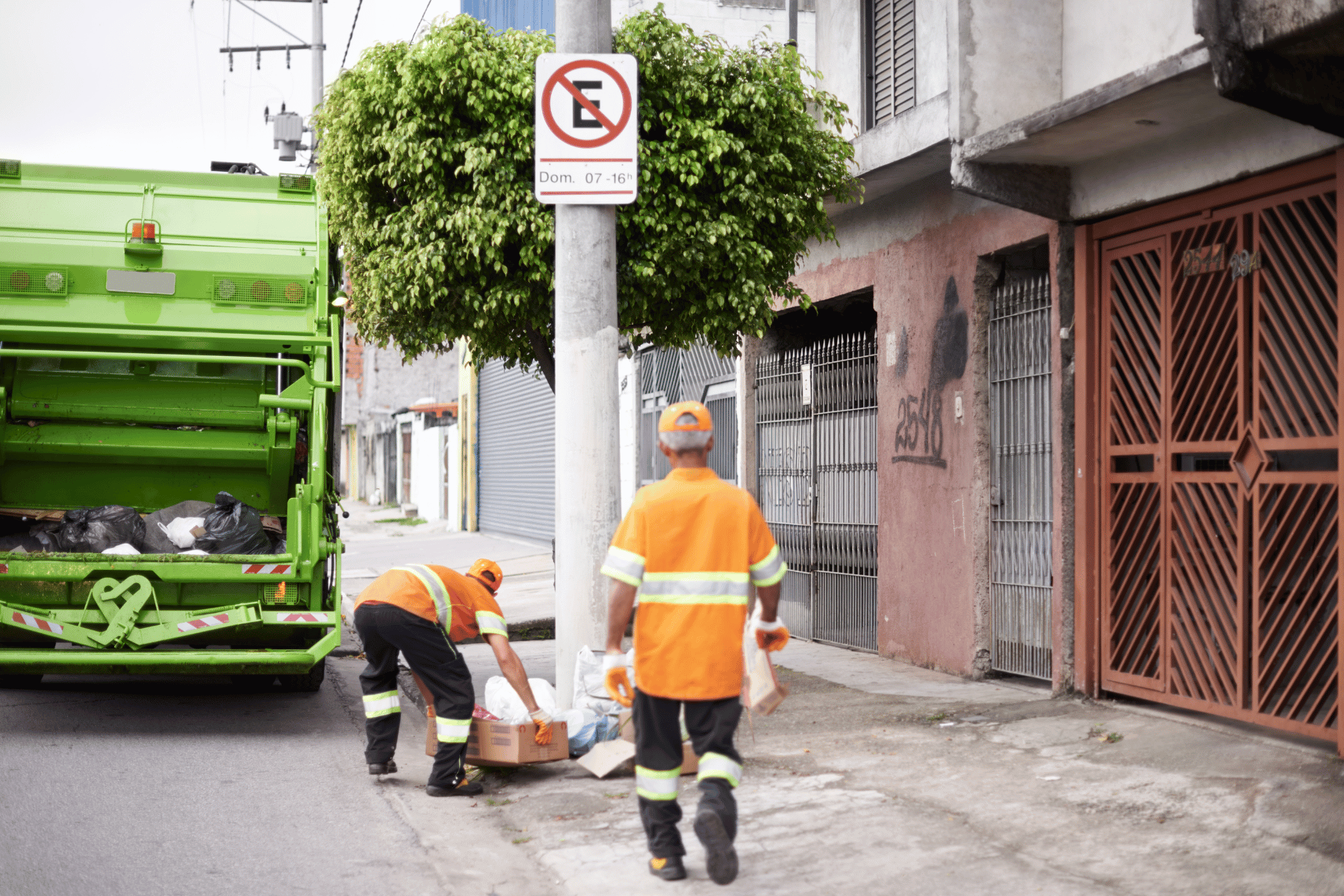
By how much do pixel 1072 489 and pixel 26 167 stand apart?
6793 mm

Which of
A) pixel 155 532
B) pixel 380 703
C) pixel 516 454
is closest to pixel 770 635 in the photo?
pixel 380 703

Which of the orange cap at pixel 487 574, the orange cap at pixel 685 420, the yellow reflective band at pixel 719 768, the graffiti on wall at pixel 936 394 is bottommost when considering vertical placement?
the yellow reflective band at pixel 719 768

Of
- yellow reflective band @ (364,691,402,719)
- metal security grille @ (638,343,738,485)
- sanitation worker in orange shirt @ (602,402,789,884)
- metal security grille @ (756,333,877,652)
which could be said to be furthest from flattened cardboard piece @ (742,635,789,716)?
metal security grille @ (638,343,738,485)

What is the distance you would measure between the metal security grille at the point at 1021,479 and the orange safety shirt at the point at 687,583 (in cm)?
401

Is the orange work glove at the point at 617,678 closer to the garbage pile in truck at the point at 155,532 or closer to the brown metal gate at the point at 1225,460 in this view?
the brown metal gate at the point at 1225,460

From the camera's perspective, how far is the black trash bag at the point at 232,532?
7.94 metres

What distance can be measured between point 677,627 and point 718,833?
678 mm

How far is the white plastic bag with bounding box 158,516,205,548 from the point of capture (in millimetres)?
8086

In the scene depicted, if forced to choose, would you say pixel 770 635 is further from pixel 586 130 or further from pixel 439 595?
pixel 586 130

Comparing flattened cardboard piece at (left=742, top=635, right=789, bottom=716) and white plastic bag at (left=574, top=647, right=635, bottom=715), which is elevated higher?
flattened cardboard piece at (left=742, top=635, right=789, bottom=716)

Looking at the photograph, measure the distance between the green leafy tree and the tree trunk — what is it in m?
0.12

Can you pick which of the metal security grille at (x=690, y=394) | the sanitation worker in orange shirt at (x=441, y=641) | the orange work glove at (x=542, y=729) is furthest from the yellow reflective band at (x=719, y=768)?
the metal security grille at (x=690, y=394)

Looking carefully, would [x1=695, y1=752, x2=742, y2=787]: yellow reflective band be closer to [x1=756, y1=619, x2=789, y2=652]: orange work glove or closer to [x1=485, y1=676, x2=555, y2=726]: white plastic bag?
[x1=756, y1=619, x2=789, y2=652]: orange work glove

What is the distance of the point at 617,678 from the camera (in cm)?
464
